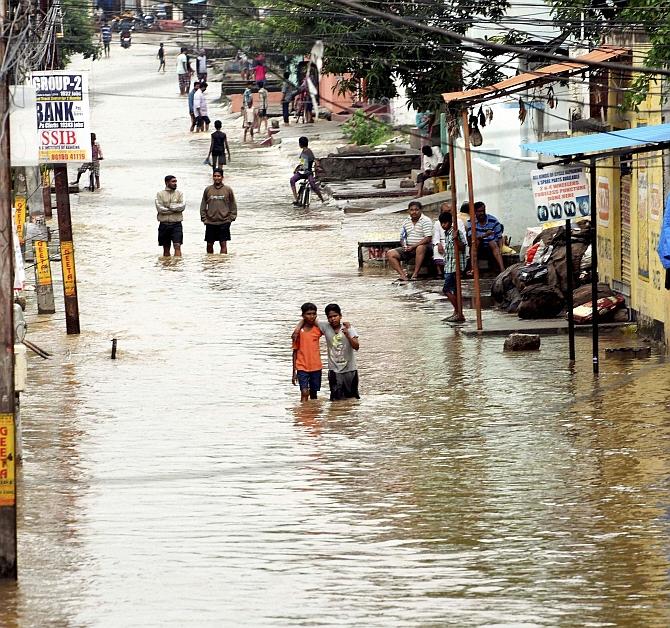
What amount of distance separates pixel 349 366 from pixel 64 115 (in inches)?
212

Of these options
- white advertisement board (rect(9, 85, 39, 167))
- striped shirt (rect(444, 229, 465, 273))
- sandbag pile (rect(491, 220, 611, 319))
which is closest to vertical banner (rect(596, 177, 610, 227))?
sandbag pile (rect(491, 220, 611, 319))

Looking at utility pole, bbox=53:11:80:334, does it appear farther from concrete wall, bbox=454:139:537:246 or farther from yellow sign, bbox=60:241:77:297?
concrete wall, bbox=454:139:537:246

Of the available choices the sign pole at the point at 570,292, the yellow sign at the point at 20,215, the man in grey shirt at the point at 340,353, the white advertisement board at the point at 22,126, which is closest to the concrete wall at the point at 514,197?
the yellow sign at the point at 20,215

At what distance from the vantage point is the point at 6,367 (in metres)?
9.71

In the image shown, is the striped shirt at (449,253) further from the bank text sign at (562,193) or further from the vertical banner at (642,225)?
the bank text sign at (562,193)

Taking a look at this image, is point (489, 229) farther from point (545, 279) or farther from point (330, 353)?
point (330, 353)

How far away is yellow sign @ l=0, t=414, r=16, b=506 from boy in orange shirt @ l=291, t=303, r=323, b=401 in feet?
19.2

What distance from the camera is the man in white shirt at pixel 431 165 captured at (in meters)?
32.1

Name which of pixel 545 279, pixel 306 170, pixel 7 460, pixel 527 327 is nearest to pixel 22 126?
pixel 7 460

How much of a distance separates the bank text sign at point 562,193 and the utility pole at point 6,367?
7.90m

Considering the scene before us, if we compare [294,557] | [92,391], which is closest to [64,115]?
[92,391]

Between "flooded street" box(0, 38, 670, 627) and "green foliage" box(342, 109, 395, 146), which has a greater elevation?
"green foliage" box(342, 109, 395, 146)

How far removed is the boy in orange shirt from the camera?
50.3ft

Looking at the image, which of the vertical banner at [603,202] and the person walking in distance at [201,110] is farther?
the person walking in distance at [201,110]
